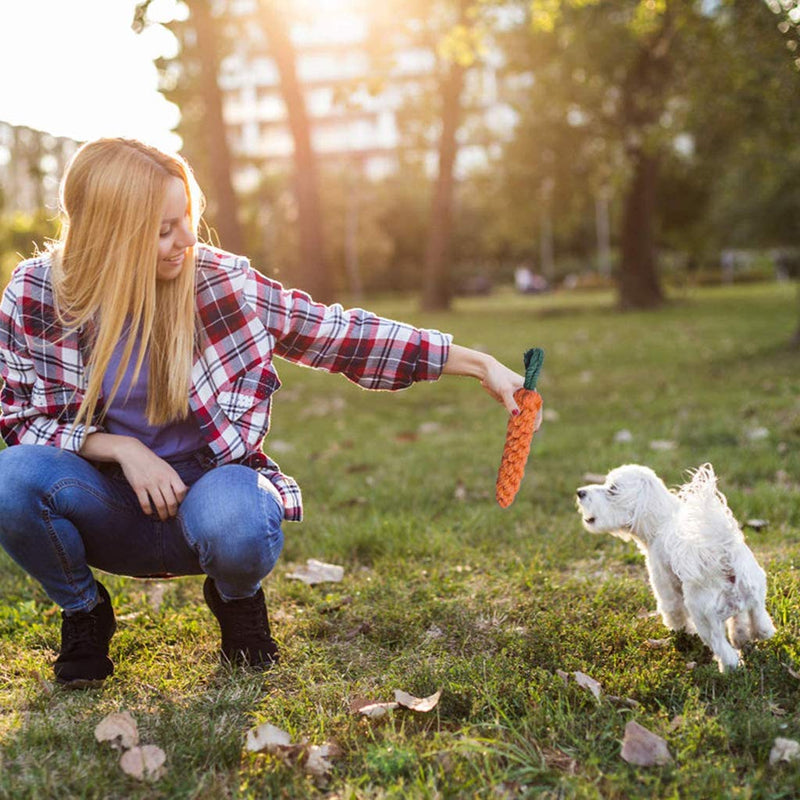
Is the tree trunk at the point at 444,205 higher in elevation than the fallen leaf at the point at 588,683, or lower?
higher

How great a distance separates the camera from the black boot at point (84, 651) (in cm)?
274

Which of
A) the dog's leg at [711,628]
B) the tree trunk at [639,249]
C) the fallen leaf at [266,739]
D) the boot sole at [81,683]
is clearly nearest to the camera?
the fallen leaf at [266,739]

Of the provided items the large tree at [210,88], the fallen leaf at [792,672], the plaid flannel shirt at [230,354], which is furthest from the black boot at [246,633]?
the large tree at [210,88]

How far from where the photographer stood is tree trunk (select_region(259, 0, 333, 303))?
1612cm

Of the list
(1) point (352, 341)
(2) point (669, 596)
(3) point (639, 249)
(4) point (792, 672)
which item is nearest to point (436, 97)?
(3) point (639, 249)

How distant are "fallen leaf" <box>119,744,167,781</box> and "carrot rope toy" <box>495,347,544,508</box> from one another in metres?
1.22

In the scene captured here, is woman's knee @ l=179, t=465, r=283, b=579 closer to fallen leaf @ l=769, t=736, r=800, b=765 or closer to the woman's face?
the woman's face

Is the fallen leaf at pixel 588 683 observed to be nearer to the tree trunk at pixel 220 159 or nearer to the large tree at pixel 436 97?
the large tree at pixel 436 97

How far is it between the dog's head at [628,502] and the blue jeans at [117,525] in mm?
1008

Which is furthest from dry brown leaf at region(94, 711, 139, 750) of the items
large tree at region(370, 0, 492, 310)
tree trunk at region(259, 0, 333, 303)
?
tree trunk at region(259, 0, 333, 303)

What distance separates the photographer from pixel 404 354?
2982 millimetres

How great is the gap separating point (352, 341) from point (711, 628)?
1396 mm

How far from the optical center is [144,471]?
271 centimetres

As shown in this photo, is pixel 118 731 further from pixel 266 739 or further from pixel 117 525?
pixel 117 525
